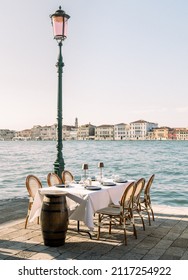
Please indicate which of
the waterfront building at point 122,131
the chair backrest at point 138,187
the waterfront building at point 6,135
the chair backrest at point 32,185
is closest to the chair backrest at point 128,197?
the chair backrest at point 138,187

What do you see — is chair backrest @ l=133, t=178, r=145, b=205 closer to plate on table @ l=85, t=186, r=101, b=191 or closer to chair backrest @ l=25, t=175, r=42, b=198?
plate on table @ l=85, t=186, r=101, b=191

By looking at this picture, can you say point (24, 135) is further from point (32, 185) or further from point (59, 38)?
point (32, 185)

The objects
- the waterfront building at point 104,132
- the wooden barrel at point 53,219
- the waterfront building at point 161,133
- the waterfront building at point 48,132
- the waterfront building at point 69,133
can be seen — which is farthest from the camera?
the waterfront building at point 48,132

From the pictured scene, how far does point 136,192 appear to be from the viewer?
672 centimetres

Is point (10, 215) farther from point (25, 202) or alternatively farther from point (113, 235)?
point (113, 235)

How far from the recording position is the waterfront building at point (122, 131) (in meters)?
164

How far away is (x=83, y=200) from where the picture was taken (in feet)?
20.2

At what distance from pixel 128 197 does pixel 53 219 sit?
1320mm

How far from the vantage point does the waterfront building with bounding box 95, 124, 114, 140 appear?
167125 mm

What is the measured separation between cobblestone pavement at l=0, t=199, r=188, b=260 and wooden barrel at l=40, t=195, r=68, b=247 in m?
0.13

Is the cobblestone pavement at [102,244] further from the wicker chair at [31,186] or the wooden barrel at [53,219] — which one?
the wicker chair at [31,186]

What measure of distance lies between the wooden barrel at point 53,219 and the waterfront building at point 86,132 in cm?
16472

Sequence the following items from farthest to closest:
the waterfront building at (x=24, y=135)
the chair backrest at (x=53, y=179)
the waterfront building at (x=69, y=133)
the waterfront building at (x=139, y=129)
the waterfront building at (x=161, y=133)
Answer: the waterfront building at (x=24, y=135) → the waterfront building at (x=69, y=133) → the waterfront building at (x=139, y=129) → the waterfront building at (x=161, y=133) → the chair backrest at (x=53, y=179)
